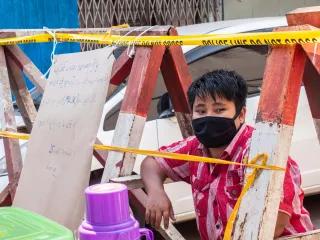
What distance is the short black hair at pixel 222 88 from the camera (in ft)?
7.11

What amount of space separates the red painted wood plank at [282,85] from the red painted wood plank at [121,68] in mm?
932

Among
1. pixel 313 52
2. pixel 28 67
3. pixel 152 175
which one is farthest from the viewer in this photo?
pixel 28 67

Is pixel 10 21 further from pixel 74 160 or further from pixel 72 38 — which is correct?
pixel 74 160

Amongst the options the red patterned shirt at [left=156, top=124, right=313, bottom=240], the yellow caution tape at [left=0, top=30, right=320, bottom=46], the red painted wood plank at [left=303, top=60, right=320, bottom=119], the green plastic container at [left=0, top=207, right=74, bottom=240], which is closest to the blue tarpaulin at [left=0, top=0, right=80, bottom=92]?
the yellow caution tape at [left=0, top=30, right=320, bottom=46]

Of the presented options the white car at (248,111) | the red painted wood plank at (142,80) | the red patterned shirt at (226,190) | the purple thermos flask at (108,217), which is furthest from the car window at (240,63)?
the purple thermos flask at (108,217)

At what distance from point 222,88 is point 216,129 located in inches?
5.9

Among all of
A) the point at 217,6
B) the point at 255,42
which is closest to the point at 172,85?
the point at 255,42

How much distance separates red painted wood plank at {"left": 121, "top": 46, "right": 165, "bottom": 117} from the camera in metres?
2.48

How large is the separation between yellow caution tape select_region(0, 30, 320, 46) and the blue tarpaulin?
4496 mm

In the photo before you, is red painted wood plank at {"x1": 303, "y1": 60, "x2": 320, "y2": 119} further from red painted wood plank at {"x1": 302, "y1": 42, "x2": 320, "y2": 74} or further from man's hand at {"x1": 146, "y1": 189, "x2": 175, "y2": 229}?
man's hand at {"x1": 146, "y1": 189, "x2": 175, "y2": 229}

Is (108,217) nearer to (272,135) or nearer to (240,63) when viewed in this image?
(272,135)

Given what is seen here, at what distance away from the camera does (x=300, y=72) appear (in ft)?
6.08

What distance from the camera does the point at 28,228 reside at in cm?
148

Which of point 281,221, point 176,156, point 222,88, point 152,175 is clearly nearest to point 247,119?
point 152,175
